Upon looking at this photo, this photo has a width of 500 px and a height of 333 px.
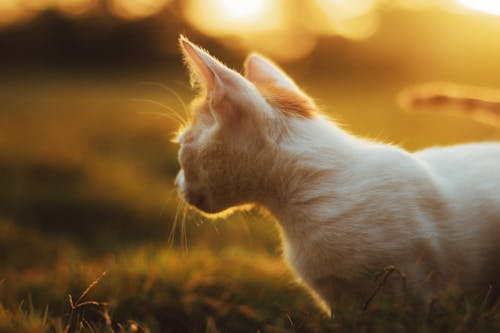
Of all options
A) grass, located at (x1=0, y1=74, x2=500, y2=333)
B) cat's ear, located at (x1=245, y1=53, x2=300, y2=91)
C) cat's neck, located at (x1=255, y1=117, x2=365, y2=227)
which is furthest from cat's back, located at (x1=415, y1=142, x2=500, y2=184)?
cat's ear, located at (x1=245, y1=53, x2=300, y2=91)

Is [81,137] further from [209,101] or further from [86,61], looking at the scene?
[86,61]

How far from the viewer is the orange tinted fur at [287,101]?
5.96 ft

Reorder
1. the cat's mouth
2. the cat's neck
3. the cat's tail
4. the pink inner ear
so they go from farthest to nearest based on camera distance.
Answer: the cat's tail → the cat's mouth → the cat's neck → the pink inner ear

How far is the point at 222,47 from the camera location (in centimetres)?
964

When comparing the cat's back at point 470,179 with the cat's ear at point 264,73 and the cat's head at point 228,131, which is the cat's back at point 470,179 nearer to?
the cat's head at point 228,131

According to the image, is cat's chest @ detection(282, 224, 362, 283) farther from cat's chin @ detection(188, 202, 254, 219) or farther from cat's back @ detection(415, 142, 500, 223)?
cat's back @ detection(415, 142, 500, 223)

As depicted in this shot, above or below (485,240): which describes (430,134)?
above

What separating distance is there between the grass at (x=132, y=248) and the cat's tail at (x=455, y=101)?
347 mm

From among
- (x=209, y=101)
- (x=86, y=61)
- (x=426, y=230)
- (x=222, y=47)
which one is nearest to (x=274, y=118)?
(x=209, y=101)

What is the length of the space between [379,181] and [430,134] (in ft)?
16.1

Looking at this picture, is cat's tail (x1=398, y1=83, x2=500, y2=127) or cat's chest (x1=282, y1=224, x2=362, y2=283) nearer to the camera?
cat's chest (x1=282, y1=224, x2=362, y2=283)

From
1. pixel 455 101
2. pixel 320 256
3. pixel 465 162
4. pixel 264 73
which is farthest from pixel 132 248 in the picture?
pixel 465 162

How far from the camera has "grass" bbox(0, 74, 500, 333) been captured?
5.32ft

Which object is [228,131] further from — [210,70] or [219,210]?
[219,210]
